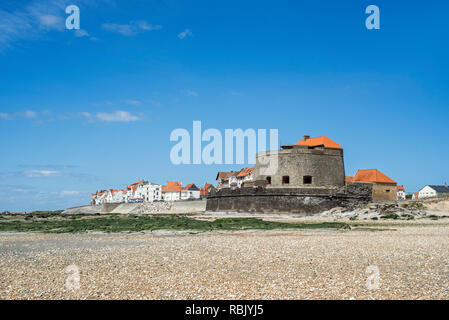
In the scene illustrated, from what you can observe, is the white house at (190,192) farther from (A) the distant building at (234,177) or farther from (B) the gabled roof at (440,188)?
(B) the gabled roof at (440,188)

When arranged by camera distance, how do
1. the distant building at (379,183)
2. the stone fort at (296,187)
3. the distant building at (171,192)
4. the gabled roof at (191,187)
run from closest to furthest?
1. the stone fort at (296,187)
2. the distant building at (379,183)
3. the gabled roof at (191,187)
4. the distant building at (171,192)

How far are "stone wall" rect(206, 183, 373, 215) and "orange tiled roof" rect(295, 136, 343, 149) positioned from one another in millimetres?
9216

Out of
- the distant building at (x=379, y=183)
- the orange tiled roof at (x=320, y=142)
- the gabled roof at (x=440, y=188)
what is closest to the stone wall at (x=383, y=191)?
the distant building at (x=379, y=183)

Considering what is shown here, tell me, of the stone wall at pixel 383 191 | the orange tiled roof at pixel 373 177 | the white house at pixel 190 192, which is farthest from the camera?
the white house at pixel 190 192

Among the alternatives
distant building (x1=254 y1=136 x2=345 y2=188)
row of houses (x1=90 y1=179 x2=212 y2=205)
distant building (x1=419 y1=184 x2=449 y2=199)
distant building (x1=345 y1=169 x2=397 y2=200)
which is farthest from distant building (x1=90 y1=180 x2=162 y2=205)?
distant building (x1=254 y1=136 x2=345 y2=188)

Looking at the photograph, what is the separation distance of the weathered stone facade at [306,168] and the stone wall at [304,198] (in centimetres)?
175

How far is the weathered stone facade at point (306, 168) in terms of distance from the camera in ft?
124

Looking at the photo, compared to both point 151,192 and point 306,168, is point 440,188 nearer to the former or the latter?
point 306,168

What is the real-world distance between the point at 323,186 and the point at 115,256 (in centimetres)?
2766

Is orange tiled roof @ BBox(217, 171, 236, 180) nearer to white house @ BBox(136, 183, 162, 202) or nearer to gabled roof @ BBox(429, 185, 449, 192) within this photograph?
white house @ BBox(136, 183, 162, 202)
